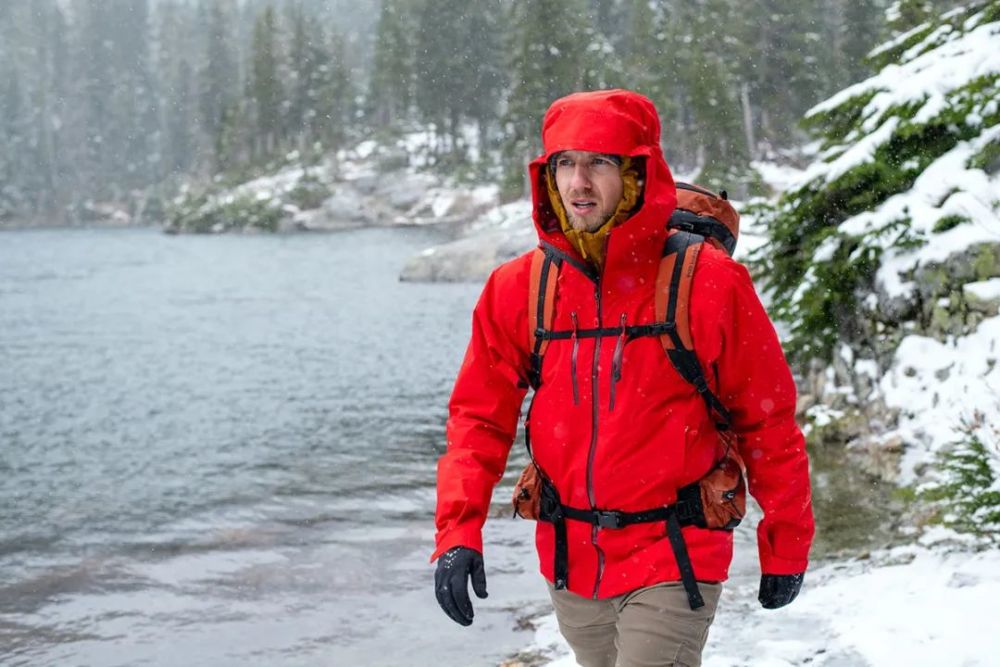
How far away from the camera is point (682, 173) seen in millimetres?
52312

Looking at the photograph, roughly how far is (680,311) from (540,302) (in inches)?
16.8

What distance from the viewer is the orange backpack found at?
2768 millimetres

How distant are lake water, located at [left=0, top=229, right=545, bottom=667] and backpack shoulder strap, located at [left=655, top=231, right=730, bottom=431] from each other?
3.67 metres

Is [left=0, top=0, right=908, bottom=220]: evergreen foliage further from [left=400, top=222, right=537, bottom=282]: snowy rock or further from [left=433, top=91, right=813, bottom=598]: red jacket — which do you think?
[left=433, top=91, right=813, bottom=598]: red jacket

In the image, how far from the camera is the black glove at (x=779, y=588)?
2828 mm

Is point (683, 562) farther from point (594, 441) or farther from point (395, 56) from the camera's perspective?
point (395, 56)

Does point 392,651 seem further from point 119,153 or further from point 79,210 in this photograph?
point 119,153

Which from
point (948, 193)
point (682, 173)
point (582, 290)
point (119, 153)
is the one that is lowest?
point (582, 290)

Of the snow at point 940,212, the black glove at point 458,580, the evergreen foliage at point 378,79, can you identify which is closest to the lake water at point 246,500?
the snow at point 940,212

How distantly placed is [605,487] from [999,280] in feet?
20.6

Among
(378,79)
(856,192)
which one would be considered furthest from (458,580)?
(378,79)

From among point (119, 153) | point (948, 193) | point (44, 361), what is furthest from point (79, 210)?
point (948, 193)

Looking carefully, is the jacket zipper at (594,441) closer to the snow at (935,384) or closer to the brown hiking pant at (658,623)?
the brown hiking pant at (658,623)

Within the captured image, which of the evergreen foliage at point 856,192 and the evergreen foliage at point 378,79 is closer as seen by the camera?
the evergreen foliage at point 856,192
